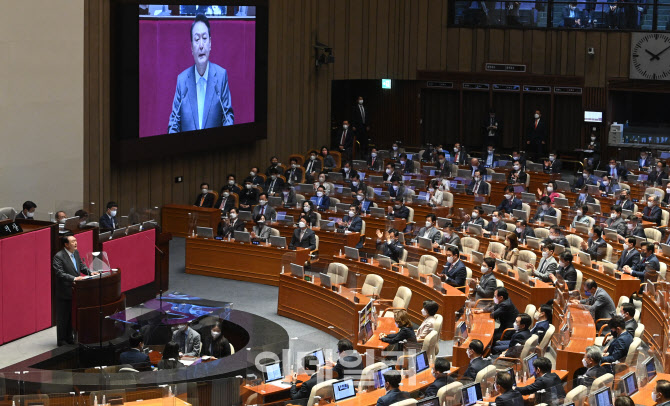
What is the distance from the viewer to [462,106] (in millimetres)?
29344

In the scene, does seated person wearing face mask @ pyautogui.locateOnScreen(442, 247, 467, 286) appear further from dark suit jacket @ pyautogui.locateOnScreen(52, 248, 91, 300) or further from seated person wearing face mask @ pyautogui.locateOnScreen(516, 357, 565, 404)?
dark suit jacket @ pyautogui.locateOnScreen(52, 248, 91, 300)

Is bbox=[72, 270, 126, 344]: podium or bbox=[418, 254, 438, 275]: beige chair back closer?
bbox=[72, 270, 126, 344]: podium

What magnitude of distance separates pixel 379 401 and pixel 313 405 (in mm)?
703

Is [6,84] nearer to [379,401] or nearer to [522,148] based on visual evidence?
[379,401]

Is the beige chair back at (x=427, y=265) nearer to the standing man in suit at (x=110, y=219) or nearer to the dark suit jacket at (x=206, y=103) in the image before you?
the standing man in suit at (x=110, y=219)

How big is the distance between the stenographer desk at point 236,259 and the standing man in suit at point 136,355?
17.3 ft

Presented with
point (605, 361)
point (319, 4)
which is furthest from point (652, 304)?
point (319, 4)

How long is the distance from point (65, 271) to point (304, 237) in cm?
496

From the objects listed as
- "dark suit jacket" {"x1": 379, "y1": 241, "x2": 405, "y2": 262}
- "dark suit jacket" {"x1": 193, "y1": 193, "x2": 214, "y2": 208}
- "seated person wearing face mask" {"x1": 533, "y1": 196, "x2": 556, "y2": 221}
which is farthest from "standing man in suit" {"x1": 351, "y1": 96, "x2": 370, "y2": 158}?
"dark suit jacket" {"x1": 379, "y1": 241, "x2": 405, "y2": 262}

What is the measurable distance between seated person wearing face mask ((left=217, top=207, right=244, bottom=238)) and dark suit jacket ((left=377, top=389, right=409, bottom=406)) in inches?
376

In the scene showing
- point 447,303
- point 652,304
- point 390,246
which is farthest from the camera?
point 390,246

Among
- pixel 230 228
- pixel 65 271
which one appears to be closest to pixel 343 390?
pixel 65 271

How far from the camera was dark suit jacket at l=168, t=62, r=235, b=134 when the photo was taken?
853 inches

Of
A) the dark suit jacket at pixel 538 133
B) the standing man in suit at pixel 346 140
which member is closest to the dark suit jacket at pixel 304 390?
the standing man in suit at pixel 346 140
